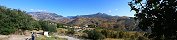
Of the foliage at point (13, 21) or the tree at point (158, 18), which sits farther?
the foliage at point (13, 21)

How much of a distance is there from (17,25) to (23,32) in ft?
5.61

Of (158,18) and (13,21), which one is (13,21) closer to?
(13,21)

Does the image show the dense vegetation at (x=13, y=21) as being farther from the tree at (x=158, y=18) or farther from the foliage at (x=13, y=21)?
the tree at (x=158, y=18)

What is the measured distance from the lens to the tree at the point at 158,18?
10797mm

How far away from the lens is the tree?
10797 mm

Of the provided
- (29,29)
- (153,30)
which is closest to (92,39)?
(29,29)

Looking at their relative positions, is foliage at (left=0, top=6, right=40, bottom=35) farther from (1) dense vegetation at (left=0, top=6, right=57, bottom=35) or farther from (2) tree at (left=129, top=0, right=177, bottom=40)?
(2) tree at (left=129, top=0, right=177, bottom=40)

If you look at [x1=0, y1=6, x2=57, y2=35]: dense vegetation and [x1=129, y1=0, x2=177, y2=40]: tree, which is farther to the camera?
[x1=0, y1=6, x2=57, y2=35]: dense vegetation

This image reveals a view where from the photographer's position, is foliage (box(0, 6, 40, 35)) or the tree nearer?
the tree

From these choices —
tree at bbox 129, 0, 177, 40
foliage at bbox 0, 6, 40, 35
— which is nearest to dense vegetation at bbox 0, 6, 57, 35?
foliage at bbox 0, 6, 40, 35

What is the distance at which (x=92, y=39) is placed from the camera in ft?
182

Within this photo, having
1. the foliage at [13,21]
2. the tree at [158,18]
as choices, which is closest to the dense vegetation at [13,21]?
the foliage at [13,21]

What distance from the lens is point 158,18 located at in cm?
1109

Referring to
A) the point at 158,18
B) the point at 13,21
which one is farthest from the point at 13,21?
the point at 158,18
